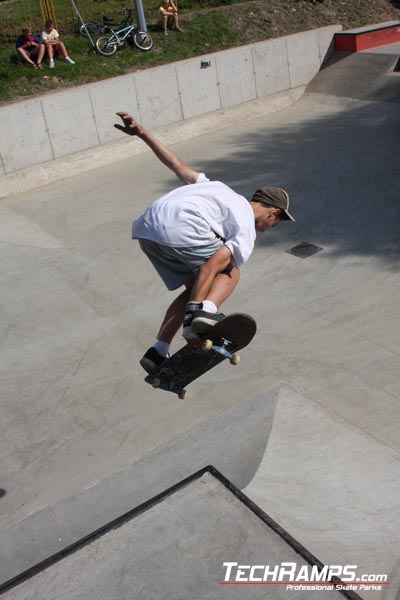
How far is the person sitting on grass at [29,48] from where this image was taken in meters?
16.7

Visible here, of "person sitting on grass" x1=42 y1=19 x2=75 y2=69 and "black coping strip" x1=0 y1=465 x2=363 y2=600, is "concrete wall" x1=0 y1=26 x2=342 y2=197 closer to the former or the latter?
"person sitting on grass" x1=42 y1=19 x2=75 y2=69

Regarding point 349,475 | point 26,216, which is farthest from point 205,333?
point 26,216

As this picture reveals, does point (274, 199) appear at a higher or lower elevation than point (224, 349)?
higher

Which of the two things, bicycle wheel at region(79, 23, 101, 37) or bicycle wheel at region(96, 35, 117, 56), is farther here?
bicycle wheel at region(79, 23, 101, 37)

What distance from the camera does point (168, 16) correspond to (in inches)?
764

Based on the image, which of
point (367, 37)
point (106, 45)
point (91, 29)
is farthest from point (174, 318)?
point (367, 37)

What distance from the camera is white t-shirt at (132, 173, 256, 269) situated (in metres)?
4.40

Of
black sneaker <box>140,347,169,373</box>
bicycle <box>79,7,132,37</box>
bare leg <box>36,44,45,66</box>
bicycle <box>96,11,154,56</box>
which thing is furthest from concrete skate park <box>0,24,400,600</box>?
bicycle <box>79,7,132,37</box>

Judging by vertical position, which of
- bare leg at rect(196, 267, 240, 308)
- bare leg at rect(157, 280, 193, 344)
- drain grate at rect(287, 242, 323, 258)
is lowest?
drain grate at rect(287, 242, 323, 258)

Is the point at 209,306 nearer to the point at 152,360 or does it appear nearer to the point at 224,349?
the point at 224,349

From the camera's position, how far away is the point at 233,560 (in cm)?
407

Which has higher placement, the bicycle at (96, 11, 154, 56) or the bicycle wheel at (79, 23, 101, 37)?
the bicycle wheel at (79, 23, 101, 37)

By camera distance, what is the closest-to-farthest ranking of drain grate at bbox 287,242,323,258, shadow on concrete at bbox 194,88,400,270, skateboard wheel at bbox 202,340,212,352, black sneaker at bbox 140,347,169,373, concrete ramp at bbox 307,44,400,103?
skateboard wheel at bbox 202,340,212,352
black sneaker at bbox 140,347,169,373
drain grate at bbox 287,242,323,258
shadow on concrete at bbox 194,88,400,270
concrete ramp at bbox 307,44,400,103

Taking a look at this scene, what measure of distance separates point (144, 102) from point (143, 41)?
2.74m
